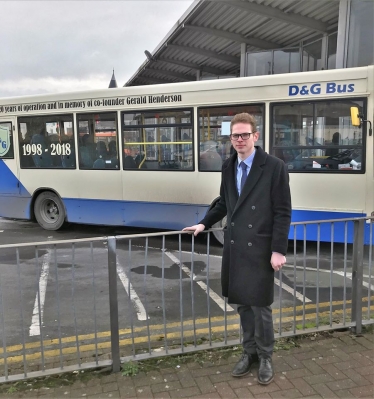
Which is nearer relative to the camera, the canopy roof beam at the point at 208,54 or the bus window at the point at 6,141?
the bus window at the point at 6,141

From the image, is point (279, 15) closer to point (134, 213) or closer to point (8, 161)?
point (134, 213)

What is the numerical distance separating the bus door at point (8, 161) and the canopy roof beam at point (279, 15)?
6857 mm

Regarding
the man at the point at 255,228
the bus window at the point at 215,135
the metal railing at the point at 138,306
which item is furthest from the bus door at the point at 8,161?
the man at the point at 255,228

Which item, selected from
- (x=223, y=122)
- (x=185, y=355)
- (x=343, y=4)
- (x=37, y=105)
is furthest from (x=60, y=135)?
(x=343, y=4)

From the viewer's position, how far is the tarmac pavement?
2.85 metres

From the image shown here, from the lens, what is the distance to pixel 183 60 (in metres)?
18.2

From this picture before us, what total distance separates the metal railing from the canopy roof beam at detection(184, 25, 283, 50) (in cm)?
913

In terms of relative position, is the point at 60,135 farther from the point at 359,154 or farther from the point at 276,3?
the point at 276,3

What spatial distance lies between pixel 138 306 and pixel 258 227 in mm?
2393

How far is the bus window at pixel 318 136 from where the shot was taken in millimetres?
6215

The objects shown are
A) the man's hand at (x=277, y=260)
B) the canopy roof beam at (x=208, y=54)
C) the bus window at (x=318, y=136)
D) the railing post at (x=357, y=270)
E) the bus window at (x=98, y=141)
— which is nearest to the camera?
the man's hand at (x=277, y=260)

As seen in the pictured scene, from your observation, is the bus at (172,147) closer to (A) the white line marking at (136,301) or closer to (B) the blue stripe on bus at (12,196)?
(B) the blue stripe on bus at (12,196)

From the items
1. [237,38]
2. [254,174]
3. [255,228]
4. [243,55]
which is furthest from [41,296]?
[243,55]

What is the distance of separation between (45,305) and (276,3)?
1040cm
